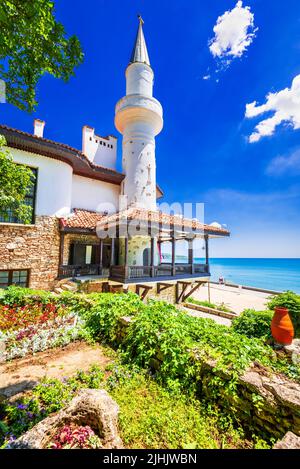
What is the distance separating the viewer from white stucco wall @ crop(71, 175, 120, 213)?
14534 mm

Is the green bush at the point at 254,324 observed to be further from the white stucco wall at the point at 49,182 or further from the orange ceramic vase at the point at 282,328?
the white stucco wall at the point at 49,182

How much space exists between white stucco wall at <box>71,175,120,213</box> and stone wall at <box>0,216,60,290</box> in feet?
9.21

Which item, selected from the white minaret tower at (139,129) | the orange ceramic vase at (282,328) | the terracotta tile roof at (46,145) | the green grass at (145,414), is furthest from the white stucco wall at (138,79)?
the green grass at (145,414)

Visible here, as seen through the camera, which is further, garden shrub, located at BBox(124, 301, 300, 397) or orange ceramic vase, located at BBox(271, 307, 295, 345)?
orange ceramic vase, located at BBox(271, 307, 295, 345)

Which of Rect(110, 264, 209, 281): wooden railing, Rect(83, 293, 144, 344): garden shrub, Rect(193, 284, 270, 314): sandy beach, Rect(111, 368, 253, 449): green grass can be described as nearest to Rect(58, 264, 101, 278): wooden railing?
Rect(110, 264, 209, 281): wooden railing

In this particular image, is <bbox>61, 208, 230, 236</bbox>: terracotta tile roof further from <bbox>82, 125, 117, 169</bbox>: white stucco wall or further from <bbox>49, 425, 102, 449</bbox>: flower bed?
<bbox>49, 425, 102, 449</bbox>: flower bed

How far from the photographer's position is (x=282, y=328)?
5.52 m

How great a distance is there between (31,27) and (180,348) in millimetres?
6792

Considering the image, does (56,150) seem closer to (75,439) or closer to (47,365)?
(47,365)

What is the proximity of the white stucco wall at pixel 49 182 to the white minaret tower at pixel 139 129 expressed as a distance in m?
4.60

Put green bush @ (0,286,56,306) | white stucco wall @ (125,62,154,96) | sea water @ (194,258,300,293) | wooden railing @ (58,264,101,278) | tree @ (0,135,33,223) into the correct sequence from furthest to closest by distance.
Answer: sea water @ (194,258,300,293) < white stucco wall @ (125,62,154,96) < wooden railing @ (58,264,101,278) < green bush @ (0,286,56,306) < tree @ (0,135,33,223)

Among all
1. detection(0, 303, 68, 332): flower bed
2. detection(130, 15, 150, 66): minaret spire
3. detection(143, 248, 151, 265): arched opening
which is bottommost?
detection(0, 303, 68, 332): flower bed

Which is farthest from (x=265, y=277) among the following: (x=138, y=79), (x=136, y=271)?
(x=138, y=79)

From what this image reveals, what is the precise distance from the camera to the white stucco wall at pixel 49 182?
11602mm
